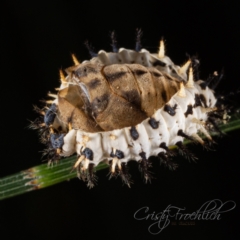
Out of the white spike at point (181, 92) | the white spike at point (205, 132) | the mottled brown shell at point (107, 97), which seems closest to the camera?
the mottled brown shell at point (107, 97)

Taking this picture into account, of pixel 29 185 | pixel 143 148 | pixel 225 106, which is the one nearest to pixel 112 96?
pixel 143 148

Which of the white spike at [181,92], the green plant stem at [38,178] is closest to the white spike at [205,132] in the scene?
the white spike at [181,92]

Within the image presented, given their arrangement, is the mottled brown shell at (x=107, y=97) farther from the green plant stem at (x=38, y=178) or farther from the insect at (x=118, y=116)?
the green plant stem at (x=38, y=178)

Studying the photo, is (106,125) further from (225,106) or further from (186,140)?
(225,106)

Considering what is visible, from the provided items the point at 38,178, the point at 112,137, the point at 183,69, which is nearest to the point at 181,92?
the point at 183,69

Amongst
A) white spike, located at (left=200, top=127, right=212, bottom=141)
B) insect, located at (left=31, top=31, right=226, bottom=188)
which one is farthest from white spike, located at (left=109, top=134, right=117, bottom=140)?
white spike, located at (left=200, top=127, right=212, bottom=141)

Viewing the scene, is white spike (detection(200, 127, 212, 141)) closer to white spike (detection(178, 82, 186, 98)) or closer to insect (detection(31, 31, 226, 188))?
insect (detection(31, 31, 226, 188))
